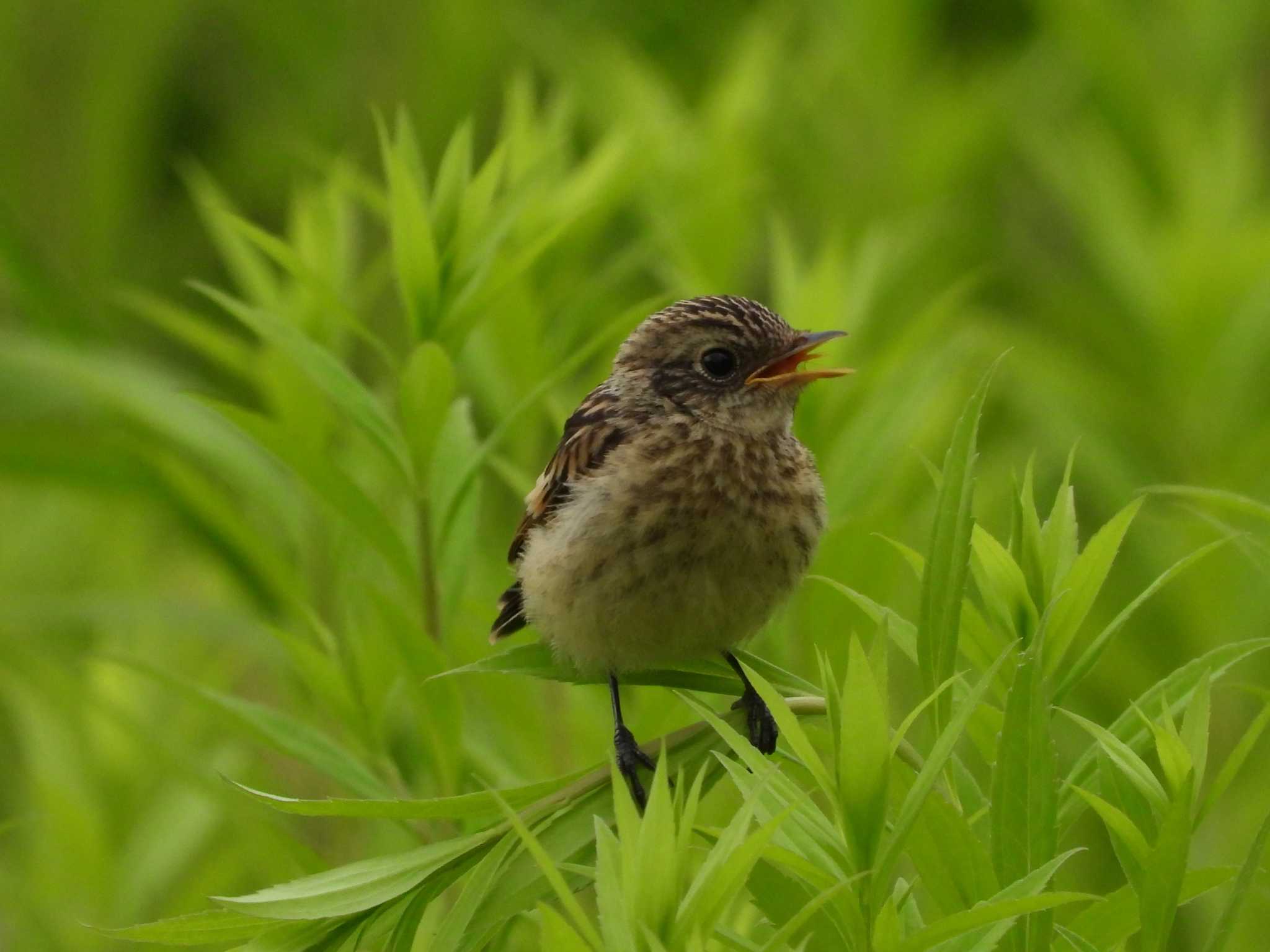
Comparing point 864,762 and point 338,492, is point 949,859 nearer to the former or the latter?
point 864,762

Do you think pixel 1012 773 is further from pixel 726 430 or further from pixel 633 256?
pixel 633 256

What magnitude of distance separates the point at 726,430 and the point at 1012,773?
0.96 m

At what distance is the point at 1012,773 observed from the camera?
1207mm

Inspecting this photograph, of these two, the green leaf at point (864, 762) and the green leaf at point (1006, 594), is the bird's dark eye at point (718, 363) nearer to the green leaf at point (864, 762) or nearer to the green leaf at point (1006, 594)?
the green leaf at point (1006, 594)

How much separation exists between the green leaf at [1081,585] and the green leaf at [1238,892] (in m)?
0.21

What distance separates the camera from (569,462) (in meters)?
2.12

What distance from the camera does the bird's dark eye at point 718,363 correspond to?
221 cm

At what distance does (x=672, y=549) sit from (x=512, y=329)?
60 cm

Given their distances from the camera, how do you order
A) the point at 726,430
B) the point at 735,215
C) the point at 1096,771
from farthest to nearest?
the point at 735,215, the point at 726,430, the point at 1096,771

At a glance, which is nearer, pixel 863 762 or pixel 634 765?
pixel 863 762

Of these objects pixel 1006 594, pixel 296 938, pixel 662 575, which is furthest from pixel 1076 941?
pixel 662 575

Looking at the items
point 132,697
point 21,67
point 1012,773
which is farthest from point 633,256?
point 21,67

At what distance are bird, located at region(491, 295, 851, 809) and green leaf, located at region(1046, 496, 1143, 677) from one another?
389mm

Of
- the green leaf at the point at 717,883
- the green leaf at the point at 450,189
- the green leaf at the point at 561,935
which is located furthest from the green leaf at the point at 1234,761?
the green leaf at the point at 450,189
